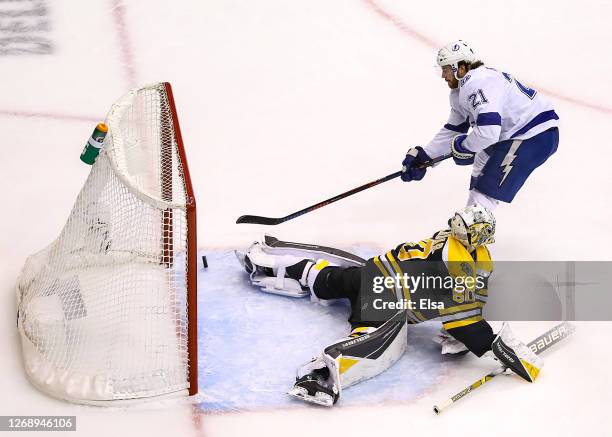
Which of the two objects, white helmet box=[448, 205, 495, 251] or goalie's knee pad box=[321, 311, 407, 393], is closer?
goalie's knee pad box=[321, 311, 407, 393]

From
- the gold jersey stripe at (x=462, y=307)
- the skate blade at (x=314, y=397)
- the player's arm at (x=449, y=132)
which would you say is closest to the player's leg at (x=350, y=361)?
the skate blade at (x=314, y=397)

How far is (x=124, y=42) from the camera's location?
6.39 meters

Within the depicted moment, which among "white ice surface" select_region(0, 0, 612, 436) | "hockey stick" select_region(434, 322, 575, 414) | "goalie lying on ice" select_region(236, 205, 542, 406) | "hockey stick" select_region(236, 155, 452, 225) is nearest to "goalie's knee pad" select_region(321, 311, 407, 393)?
"goalie lying on ice" select_region(236, 205, 542, 406)

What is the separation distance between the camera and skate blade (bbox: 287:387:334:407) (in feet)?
12.8

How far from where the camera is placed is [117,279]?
3.98 meters

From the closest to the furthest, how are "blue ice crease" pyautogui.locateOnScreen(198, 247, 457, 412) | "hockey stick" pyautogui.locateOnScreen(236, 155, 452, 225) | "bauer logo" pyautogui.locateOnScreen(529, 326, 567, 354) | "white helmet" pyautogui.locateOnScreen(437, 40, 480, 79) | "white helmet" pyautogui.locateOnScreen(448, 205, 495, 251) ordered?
"blue ice crease" pyautogui.locateOnScreen(198, 247, 457, 412) < "white helmet" pyautogui.locateOnScreen(448, 205, 495, 251) < "bauer logo" pyautogui.locateOnScreen(529, 326, 567, 354) < "white helmet" pyautogui.locateOnScreen(437, 40, 480, 79) < "hockey stick" pyautogui.locateOnScreen(236, 155, 452, 225)

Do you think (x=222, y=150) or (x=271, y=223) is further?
(x=222, y=150)

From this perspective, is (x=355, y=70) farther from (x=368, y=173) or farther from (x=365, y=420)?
(x=365, y=420)

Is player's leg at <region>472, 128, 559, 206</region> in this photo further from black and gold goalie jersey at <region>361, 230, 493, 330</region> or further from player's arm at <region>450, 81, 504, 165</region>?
black and gold goalie jersey at <region>361, 230, 493, 330</region>

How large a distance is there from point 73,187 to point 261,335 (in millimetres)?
1411

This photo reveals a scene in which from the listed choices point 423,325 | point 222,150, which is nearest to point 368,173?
point 222,150

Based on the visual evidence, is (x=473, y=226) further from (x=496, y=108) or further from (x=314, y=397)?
(x=314, y=397)

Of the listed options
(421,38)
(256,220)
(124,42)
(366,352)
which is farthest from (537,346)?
(124,42)

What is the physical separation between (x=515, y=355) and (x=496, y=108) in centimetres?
103
